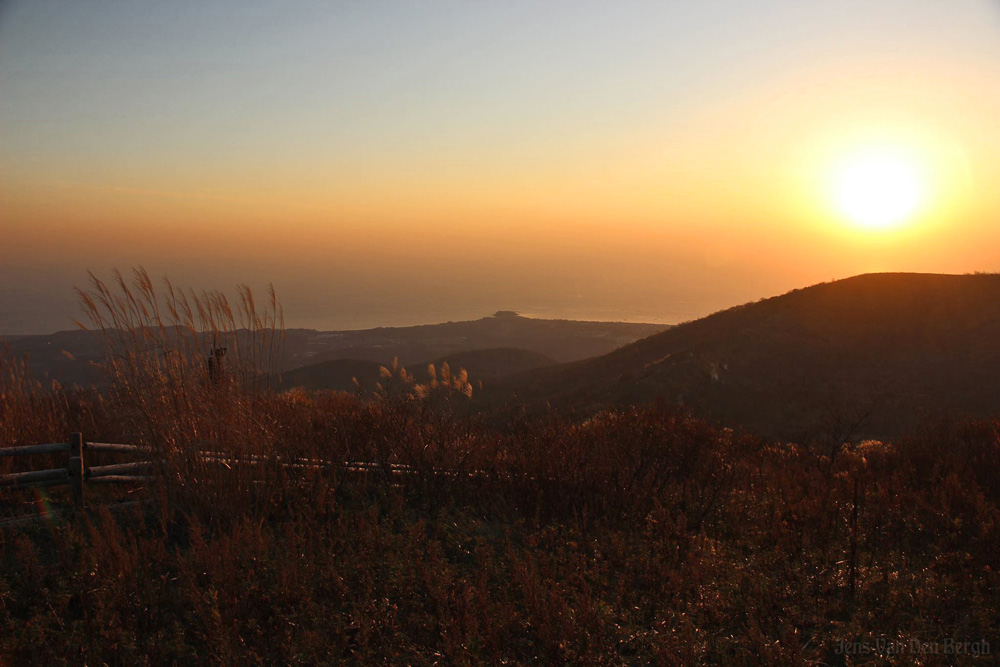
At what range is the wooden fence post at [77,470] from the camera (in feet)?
17.1

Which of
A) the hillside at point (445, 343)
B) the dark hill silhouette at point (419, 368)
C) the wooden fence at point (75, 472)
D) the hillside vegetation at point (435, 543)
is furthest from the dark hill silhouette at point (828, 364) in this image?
the hillside at point (445, 343)

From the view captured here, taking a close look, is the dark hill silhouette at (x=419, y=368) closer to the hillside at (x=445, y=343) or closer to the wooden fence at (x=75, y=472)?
the hillside at (x=445, y=343)

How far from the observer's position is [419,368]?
1566 inches

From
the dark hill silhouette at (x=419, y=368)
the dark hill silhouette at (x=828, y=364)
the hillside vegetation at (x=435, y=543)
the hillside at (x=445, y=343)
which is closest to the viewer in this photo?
the hillside vegetation at (x=435, y=543)

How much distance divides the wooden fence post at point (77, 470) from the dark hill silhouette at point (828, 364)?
14892 mm

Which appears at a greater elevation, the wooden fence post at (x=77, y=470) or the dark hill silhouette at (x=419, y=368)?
the wooden fence post at (x=77, y=470)

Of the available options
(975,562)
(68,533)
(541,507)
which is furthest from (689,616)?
(68,533)

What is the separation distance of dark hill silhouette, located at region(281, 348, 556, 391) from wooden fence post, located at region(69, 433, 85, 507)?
28.5 m

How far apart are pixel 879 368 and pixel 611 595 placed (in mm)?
23861

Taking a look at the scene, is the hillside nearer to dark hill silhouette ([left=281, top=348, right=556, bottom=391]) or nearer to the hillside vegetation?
dark hill silhouette ([left=281, top=348, right=556, bottom=391])

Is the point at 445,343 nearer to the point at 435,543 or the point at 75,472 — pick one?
the point at 75,472

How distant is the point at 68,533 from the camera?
423 cm

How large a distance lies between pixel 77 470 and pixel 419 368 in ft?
114

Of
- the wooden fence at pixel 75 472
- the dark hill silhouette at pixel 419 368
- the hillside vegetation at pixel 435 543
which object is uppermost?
the wooden fence at pixel 75 472
